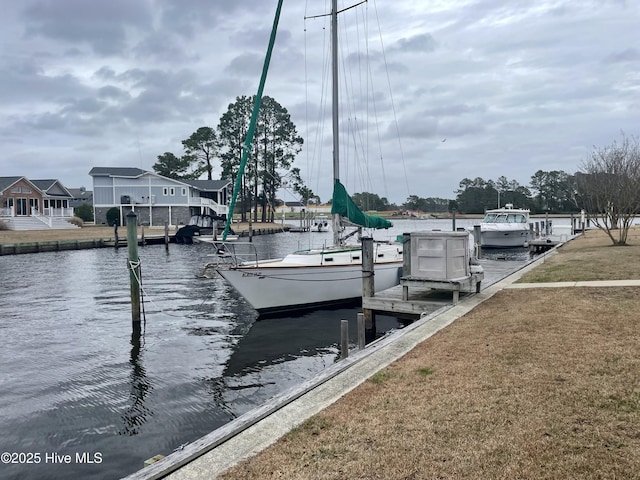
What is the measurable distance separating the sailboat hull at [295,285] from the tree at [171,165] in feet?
250

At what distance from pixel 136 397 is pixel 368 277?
6.40 m

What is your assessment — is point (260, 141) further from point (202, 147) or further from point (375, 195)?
point (375, 195)

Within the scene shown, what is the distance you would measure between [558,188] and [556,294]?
448 ft

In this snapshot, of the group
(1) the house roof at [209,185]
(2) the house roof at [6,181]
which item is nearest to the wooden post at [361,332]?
(1) the house roof at [209,185]

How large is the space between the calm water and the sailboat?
66 cm

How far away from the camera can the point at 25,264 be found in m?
31.3

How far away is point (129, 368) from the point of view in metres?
11.1

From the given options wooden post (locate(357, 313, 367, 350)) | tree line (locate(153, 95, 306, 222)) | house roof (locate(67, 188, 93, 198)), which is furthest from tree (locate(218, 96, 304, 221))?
wooden post (locate(357, 313, 367, 350))

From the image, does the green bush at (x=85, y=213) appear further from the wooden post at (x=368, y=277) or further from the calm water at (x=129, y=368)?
the wooden post at (x=368, y=277)

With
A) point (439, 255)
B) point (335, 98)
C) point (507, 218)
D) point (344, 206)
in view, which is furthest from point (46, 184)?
point (439, 255)

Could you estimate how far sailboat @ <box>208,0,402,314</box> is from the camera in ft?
52.1

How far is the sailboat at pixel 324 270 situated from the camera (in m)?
15.9

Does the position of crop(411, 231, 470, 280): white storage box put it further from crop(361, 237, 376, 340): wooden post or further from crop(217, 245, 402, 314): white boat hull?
crop(217, 245, 402, 314): white boat hull

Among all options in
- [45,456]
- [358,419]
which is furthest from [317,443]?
[45,456]
